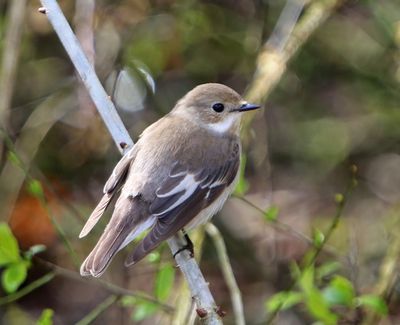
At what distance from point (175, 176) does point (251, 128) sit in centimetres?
173

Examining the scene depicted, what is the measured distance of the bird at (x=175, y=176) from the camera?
4.22 m

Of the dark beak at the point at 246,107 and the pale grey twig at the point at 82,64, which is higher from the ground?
the pale grey twig at the point at 82,64

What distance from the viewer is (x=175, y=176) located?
459 centimetres

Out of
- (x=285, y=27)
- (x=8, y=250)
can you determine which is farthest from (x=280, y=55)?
(x=8, y=250)

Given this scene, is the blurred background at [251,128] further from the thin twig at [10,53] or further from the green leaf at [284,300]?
the green leaf at [284,300]

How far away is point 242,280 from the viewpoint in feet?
23.2

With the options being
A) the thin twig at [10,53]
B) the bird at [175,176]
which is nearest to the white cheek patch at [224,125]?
the bird at [175,176]

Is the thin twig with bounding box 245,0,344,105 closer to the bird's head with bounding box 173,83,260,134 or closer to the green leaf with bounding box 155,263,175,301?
the bird's head with bounding box 173,83,260,134

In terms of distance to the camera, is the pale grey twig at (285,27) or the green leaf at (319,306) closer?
the green leaf at (319,306)

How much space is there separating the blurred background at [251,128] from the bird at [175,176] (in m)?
1.23

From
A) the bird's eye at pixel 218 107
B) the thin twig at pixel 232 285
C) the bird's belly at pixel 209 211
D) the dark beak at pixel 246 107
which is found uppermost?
the dark beak at pixel 246 107

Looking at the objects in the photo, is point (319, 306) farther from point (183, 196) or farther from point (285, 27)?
point (285, 27)

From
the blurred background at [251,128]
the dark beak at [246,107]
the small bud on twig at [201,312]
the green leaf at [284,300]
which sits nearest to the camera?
the small bud on twig at [201,312]

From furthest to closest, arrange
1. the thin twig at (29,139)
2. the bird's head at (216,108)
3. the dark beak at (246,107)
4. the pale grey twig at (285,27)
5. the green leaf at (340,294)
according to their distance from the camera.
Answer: the thin twig at (29,139) → the pale grey twig at (285,27) → the bird's head at (216,108) → the dark beak at (246,107) → the green leaf at (340,294)
